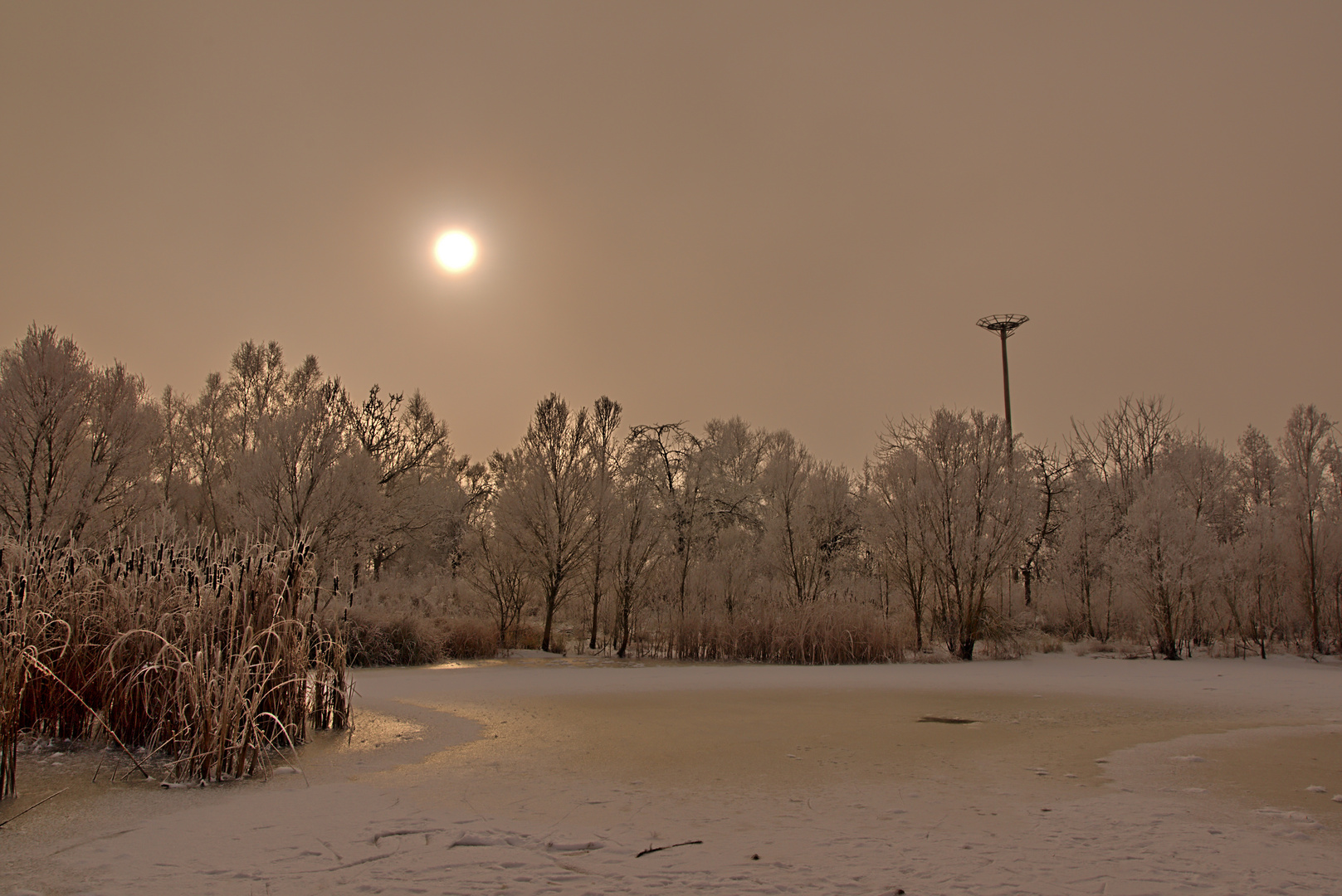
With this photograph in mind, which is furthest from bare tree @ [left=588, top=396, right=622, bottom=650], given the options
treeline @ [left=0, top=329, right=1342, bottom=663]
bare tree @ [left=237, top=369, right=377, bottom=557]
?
bare tree @ [left=237, top=369, right=377, bottom=557]

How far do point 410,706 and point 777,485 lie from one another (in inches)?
547

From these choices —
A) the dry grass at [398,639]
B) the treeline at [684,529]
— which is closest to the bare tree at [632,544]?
the treeline at [684,529]

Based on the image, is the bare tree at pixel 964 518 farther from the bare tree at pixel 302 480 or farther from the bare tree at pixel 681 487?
the bare tree at pixel 302 480

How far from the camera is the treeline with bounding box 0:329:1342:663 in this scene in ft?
52.4

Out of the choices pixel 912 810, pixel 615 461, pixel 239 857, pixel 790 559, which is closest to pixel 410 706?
pixel 239 857

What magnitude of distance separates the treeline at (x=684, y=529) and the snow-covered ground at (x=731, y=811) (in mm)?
7609

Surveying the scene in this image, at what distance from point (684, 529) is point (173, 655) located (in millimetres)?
19568

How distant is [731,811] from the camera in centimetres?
387

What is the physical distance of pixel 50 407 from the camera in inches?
642

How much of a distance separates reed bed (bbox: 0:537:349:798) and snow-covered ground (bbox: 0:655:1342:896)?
32cm

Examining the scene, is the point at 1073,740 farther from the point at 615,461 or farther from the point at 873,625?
the point at 615,461

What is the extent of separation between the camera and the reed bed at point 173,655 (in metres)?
4.51

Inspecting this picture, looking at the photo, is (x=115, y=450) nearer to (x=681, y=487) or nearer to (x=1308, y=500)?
(x=681, y=487)

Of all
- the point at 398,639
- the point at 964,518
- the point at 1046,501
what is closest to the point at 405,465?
the point at 398,639
